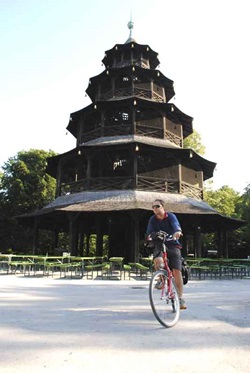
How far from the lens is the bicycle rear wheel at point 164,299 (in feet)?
13.8

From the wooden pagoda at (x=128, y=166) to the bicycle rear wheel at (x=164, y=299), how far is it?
1201 cm

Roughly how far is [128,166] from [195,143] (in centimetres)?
1473

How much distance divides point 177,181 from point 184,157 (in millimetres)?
1802

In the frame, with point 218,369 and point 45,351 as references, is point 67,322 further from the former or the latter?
point 218,369

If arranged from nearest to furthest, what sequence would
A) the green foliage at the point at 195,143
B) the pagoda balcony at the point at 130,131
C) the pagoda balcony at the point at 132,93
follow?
the pagoda balcony at the point at 130,131, the pagoda balcony at the point at 132,93, the green foliage at the point at 195,143

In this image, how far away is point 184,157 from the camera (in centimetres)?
A: 2127

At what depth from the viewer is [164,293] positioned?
14.8 feet

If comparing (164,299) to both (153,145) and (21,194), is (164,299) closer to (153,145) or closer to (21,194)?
(153,145)

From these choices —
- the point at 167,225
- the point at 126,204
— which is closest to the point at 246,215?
the point at 126,204

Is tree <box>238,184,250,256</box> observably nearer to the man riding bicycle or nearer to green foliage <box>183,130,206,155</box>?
green foliage <box>183,130,206,155</box>

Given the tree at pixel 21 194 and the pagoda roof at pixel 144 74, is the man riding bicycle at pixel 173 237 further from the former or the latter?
the tree at pixel 21 194

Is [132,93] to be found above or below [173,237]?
above

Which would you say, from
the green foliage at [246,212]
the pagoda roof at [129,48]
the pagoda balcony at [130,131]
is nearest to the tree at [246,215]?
the green foliage at [246,212]

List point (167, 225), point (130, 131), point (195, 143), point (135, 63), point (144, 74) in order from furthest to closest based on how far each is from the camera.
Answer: point (195, 143) → point (135, 63) → point (144, 74) → point (130, 131) → point (167, 225)
